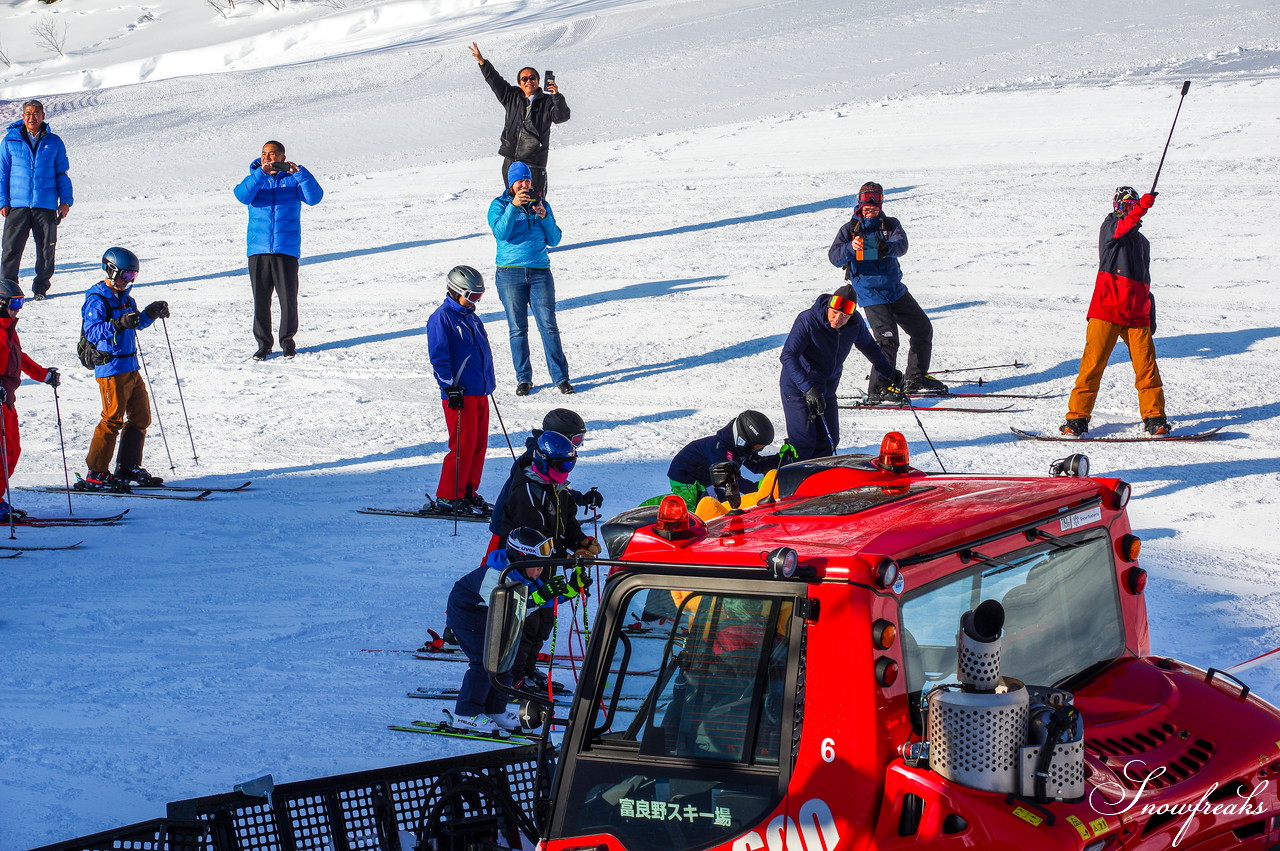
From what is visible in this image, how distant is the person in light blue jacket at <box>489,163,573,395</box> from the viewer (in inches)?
457

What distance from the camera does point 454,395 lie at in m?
9.39

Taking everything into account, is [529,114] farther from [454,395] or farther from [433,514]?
[433,514]

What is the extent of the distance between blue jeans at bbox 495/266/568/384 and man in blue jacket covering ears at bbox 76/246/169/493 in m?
3.09

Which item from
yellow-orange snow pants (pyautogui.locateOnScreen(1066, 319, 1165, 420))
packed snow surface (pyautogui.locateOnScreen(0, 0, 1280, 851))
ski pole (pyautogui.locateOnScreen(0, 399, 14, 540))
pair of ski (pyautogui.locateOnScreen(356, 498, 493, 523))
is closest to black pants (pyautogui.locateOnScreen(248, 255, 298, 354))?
packed snow surface (pyautogui.locateOnScreen(0, 0, 1280, 851))

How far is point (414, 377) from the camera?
13.1 m

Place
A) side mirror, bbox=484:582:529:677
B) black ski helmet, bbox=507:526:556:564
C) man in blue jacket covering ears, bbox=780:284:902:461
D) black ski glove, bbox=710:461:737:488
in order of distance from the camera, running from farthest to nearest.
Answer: man in blue jacket covering ears, bbox=780:284:902:461, black ski glove, bbox=710:461:737:488, black ski helmet, bbox=507:526:556:564, side mirror, bbox=484:582:529:677

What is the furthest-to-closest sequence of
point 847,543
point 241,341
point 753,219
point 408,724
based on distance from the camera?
point 753,219 < point 241,341 < point 408,724 < point 847,543

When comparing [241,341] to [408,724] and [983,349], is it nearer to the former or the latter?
[983,349]

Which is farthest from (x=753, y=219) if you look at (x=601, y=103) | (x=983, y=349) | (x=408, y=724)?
(x=408, y=724)

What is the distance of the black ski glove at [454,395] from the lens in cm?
934

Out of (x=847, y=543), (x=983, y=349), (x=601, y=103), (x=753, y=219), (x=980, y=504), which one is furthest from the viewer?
(x=601, y=103)

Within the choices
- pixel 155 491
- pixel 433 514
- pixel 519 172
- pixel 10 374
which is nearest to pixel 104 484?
pixel 155 491

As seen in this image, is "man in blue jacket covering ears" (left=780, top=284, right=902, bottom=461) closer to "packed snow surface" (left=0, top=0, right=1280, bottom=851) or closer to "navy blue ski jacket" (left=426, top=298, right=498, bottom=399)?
"packed snow surface" (left=0, top=0, right=1280, bottom=851)

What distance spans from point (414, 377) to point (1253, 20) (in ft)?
69.5
